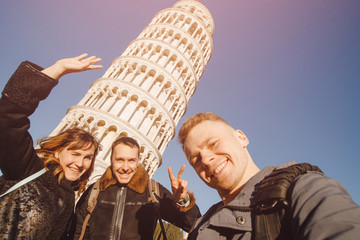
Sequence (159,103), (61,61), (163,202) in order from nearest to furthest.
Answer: (61,61), (163,202), (159,103)

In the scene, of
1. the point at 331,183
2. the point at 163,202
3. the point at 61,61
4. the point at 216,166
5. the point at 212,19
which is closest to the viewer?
the point at 331,183

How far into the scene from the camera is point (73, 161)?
8.62 ft

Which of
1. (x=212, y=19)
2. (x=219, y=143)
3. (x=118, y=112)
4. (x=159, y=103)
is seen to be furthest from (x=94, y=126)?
(x=212, y=19)

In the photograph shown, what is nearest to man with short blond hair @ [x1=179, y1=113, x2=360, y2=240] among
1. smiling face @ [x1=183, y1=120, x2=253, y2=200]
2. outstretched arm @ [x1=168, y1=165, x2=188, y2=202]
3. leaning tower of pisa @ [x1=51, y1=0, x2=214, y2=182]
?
smiling face @ [x1=183, y1=120, x2=253, y2=200]

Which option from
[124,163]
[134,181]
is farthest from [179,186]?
[124,163]

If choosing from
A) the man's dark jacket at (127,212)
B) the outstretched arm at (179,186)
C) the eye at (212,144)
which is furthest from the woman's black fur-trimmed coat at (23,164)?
the eye at (212,144)

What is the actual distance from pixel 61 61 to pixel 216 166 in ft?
6.86

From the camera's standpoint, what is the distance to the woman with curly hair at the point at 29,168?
1.74 m

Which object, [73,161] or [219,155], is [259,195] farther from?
[73,161]

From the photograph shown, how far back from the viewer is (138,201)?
9.54 ft

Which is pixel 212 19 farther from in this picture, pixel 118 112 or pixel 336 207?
pixel 336 207

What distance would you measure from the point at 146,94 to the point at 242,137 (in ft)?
47.4

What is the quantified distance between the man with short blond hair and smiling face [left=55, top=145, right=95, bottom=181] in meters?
1.69

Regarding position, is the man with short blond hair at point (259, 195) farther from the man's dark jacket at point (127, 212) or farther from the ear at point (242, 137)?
the man's dark jacket at point (127, 212)
